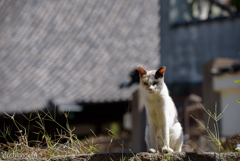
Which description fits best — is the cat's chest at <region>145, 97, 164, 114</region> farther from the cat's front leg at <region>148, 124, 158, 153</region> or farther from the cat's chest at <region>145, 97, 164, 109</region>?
the cat's front leg at <region>148, 124, 158, 153</region>

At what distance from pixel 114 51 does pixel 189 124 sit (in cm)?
455

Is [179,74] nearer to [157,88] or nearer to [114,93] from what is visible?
[114,93]

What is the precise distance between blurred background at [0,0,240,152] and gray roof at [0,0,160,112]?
0.10 feet

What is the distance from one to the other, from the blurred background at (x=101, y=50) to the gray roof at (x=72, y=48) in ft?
0.10

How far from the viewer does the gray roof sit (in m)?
9.10

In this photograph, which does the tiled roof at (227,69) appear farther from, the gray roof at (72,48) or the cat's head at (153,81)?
the gray roof at (72,48)

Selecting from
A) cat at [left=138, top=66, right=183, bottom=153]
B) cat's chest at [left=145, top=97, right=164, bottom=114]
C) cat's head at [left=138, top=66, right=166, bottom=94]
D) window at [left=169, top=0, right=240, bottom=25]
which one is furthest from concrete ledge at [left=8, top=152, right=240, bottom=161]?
window at [left=169, top=0, right=240, bottom=25]

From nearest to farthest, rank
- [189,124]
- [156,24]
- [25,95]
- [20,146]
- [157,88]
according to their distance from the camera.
A: [157,88], [20,146], [189,124], [25,95], [156,24]

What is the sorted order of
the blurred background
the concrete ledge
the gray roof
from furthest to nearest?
the gray roof, the blurred background, the concrete ledge

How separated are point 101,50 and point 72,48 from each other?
107 cm

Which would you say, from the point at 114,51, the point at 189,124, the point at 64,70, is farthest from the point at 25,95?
the point at 189,124

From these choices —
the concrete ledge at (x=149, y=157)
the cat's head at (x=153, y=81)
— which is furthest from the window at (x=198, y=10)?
the concrete ledge at (x=149, y=157)

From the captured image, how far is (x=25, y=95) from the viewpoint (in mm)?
9141

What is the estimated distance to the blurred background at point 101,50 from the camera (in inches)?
346
